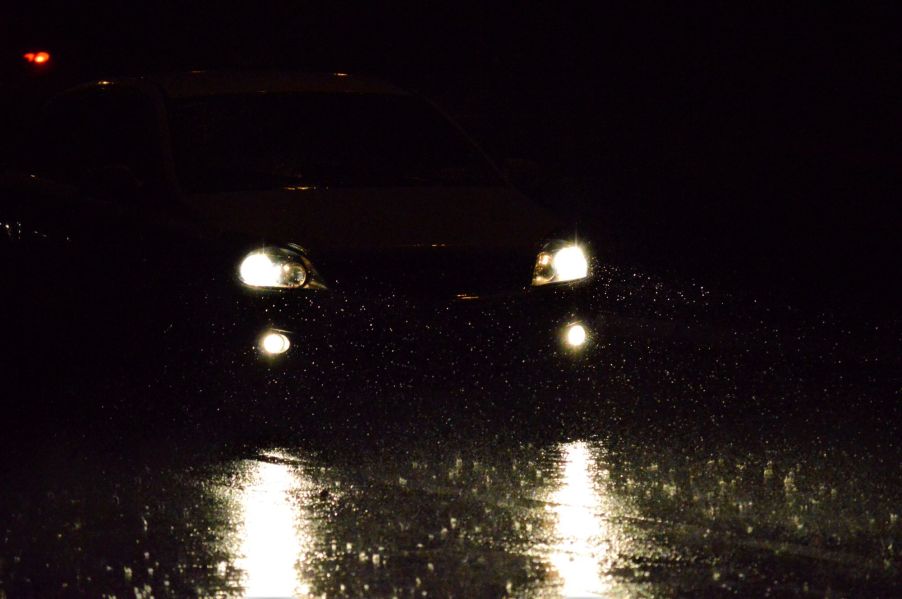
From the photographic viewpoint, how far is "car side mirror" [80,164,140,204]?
899 cm

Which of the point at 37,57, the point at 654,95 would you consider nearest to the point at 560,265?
the point at 654,95

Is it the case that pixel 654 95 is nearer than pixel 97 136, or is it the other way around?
pixel 97 136

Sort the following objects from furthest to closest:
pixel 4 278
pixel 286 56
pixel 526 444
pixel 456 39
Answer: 1. pixel 286 56
2. pixel 456 39
3. pixel 4 278
4. pixel 526 444

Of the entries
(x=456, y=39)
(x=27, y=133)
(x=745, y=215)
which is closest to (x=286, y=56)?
(x=456, y=39)

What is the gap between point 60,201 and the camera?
31.7 ft

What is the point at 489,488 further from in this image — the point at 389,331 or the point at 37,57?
the point at 37,57

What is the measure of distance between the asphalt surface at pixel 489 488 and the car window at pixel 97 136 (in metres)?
1.23

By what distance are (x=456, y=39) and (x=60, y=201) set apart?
46.9 ft

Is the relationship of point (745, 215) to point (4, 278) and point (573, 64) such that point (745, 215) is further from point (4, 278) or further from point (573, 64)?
point (573, 64)

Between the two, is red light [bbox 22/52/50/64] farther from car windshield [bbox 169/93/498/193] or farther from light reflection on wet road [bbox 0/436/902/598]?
light reflection on wet road [bbox 0/436/902/598]

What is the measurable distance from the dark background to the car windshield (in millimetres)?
599

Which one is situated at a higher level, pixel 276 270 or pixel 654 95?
pixel 654 95

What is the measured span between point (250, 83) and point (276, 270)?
2322 mm

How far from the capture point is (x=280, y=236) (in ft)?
26.9
